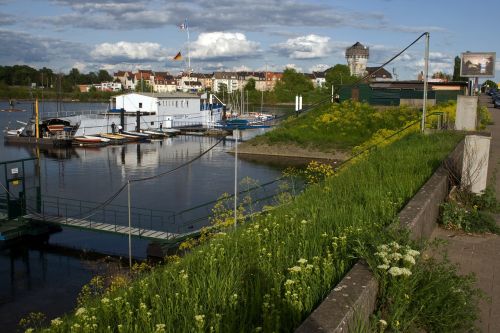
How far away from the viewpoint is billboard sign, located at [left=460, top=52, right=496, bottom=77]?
1805 cm

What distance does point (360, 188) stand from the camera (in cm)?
838

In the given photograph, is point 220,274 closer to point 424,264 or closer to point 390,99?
point 424,264

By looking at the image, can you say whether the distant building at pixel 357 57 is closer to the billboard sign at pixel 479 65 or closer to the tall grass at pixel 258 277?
the billboard sign at pixel 479 65

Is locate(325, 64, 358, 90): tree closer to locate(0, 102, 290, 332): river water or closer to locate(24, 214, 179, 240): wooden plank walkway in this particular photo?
locate(0, 102, 290, 332): river water

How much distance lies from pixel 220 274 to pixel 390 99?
2136 inches

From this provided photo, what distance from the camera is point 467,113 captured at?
58.3ft

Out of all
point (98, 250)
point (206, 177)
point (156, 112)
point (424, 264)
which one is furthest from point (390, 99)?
point (424, 264)

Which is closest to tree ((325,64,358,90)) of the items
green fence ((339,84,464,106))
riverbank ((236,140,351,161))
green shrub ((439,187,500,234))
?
green fence ((339,84,464,106))

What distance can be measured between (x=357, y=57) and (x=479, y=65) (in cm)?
14709

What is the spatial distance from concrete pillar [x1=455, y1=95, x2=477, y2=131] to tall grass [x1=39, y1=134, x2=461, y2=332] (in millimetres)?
10886

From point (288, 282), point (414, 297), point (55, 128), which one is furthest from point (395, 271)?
point (55, 128)

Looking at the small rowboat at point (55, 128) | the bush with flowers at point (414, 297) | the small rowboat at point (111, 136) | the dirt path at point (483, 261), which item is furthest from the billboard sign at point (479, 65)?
the small rowboat at point (55, 128)

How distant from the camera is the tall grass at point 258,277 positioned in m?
3.98

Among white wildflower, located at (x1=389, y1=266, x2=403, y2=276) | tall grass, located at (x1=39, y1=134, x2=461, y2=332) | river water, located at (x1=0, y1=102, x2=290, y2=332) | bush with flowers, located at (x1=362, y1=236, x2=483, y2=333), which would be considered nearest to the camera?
tall grass, located at (x1=39, y1=134, x2=461, y2=332)
